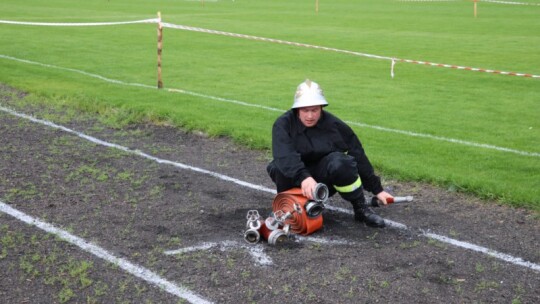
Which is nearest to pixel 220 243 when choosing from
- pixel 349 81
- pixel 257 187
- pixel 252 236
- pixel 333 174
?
pixel 252 236

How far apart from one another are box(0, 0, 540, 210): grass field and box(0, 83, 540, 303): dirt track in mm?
1266

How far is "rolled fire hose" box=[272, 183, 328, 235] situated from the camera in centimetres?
727

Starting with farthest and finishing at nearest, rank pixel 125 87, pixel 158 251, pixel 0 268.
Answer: pixel 125 87
pixel 158 251
pixel 0 268

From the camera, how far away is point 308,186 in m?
7.21

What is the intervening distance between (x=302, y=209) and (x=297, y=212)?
6 centimetres

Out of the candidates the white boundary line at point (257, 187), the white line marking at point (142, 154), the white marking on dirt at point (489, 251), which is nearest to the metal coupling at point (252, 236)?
the white boundary line at point (257, 187)

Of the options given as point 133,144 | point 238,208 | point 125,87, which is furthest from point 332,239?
point 125,87

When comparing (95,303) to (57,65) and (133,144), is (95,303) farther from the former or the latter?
A: (57,65)

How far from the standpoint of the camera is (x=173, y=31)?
2902 centimetres

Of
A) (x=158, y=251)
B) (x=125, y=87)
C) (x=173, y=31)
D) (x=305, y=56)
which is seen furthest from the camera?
(x=173, y=31)

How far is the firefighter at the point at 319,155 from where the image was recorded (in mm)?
7531

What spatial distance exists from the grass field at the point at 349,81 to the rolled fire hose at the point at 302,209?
2424 millimetres

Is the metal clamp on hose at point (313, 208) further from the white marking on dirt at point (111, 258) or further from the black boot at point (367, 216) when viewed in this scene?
the white marking on dirt at point (111, 258)

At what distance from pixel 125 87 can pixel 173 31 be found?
1323 centimetres
